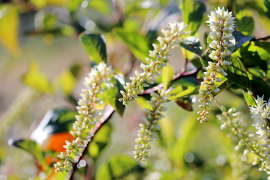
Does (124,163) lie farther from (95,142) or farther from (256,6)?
(256,6)

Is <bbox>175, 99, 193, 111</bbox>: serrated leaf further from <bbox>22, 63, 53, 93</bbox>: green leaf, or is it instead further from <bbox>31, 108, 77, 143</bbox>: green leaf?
<bbox>22, 63, 53, 93</bbox>: green leaf

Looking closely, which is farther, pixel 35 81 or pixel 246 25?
pixel 35 81

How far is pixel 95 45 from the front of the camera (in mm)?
574

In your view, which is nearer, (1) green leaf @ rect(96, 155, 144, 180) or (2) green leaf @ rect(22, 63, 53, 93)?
(1) green leaf @ rect(96, 155, 144, 180)

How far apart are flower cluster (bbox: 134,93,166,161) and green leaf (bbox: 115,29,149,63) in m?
0.12

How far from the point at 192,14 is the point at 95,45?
120 mm

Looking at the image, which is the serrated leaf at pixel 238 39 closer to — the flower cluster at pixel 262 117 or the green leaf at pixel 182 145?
the flower cluster at pixel 262 117

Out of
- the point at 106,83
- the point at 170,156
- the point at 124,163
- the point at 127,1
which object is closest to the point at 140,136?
the point at 106,83

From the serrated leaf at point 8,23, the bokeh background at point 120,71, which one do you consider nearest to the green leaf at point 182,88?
the bokeh background at point 120,71

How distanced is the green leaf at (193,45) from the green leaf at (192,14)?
0.04 m

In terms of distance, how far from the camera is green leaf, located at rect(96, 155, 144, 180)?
2.33 feet

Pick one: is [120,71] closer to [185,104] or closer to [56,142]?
[56,142]

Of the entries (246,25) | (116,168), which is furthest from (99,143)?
(246,25)

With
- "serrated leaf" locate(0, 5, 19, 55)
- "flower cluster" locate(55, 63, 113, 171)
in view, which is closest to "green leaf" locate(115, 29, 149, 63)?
"flower cluster" locate(55, 63, 113, 171)
